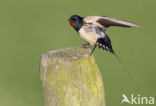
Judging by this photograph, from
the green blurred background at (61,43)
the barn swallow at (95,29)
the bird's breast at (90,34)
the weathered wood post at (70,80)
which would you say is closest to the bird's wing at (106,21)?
the barn swallow at (95,29)

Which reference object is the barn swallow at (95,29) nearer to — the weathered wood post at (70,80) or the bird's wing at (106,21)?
the bird's wing at (106,21)

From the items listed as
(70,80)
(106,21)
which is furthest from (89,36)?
(70,80)

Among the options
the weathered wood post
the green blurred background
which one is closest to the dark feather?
the weathered wood post

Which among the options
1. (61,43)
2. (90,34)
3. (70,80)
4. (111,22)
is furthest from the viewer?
(61,43)

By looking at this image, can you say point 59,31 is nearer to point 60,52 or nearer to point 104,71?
point 104,71

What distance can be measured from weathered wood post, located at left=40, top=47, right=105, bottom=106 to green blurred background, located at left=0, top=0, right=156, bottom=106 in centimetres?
350

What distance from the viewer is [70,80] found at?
4910 millimetres

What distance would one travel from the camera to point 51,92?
16.4ft

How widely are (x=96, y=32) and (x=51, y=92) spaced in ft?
4.64

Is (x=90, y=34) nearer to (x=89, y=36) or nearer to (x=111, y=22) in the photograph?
(x=89, y=36)

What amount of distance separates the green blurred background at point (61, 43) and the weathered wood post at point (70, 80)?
3502 millimetres

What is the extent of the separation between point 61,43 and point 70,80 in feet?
19.3

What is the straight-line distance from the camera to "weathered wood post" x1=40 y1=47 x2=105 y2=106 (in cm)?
491

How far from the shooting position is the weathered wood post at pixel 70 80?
16.1 feet
